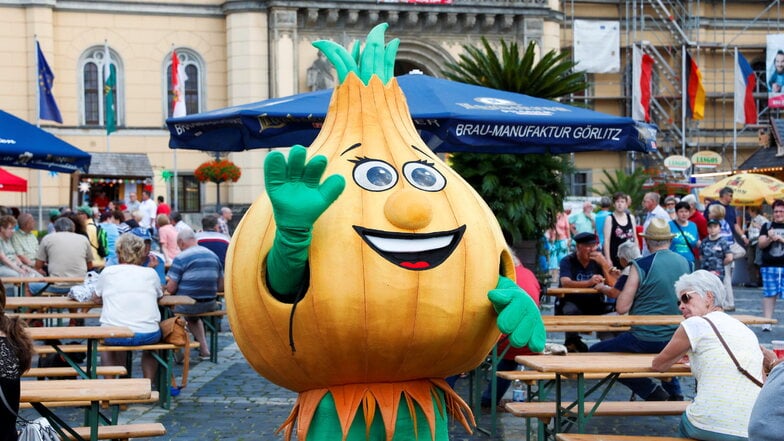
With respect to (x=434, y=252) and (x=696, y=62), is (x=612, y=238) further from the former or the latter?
(x=696, y=62)

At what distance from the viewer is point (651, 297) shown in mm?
8492

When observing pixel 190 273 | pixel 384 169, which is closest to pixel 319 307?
pixel 384 169

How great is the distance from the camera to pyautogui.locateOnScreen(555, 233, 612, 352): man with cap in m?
10.1

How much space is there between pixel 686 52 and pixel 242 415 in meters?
32.8

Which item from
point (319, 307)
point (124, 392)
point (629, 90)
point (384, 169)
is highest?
point (629, 90)

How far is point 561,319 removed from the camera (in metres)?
8.64

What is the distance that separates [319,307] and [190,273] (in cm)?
667

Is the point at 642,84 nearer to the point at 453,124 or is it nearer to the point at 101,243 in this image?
the point at 101,243

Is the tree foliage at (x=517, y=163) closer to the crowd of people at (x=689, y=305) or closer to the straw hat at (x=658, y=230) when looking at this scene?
the crowd of people at (x=689, y=305)

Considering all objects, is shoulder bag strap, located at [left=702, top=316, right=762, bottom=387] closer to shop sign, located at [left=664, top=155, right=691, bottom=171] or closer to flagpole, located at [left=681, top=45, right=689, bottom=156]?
shop sign, located at [left=664, top=155, right=691, bottom=171]

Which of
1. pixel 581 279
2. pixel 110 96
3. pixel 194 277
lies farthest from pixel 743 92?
pixel 194 277

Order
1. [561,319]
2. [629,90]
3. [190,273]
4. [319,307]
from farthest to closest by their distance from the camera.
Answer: [629,90]
[190,273]
[561,319]
[319,307]

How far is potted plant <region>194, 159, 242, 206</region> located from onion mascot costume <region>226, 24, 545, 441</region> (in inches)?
1040

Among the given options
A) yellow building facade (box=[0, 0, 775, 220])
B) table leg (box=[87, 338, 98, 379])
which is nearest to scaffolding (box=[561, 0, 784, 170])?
yellow building facade (box=[0, 0, 775, 220])
